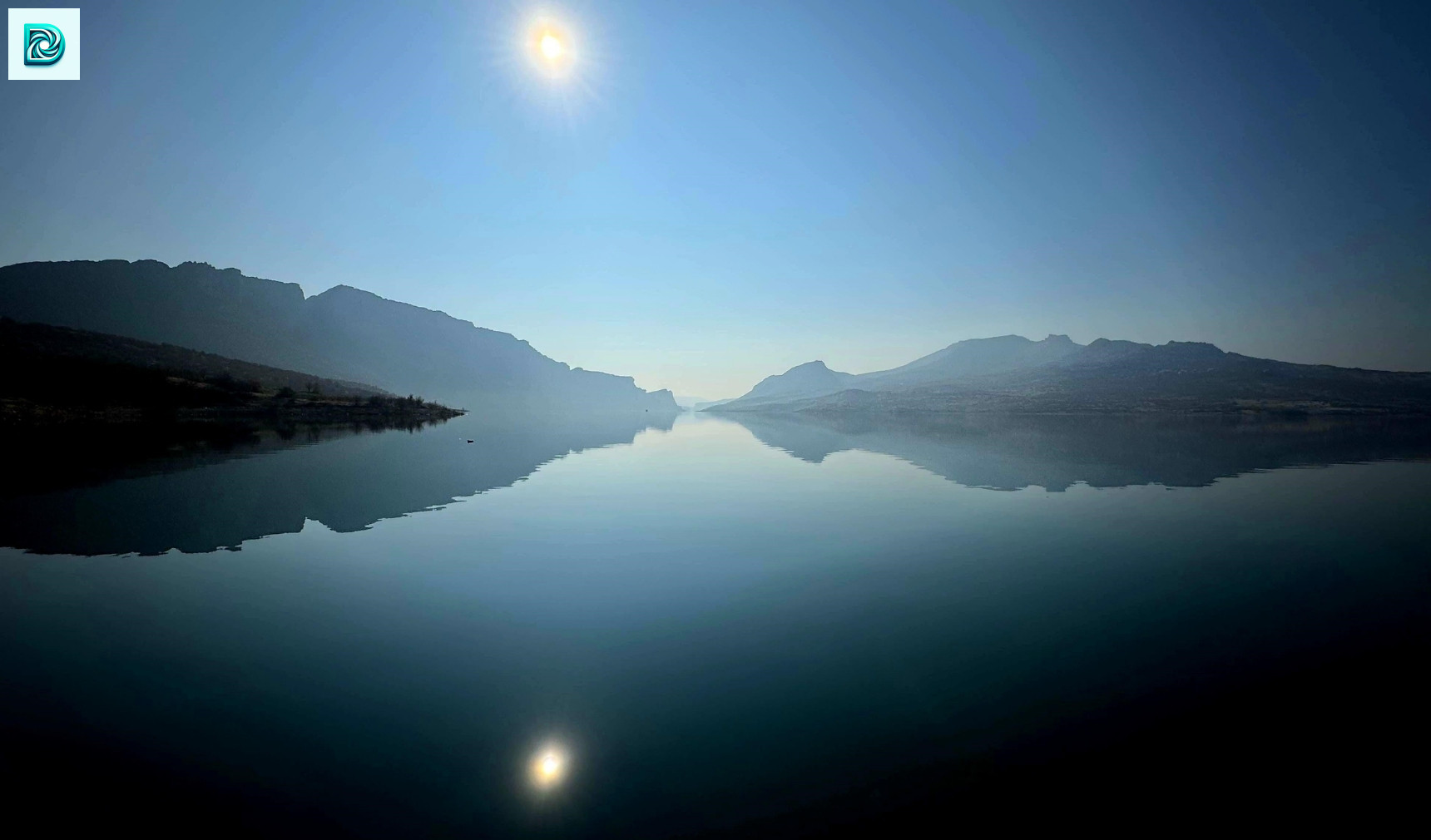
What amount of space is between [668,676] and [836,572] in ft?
Answer: 27.4

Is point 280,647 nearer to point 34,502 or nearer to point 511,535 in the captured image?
point 511,535

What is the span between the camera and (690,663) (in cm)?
1116

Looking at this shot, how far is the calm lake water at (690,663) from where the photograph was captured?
7.29m

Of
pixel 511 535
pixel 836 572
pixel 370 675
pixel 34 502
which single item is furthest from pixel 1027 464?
pixel 34 502

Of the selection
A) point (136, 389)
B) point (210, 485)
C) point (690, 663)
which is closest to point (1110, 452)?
point (690, 663)

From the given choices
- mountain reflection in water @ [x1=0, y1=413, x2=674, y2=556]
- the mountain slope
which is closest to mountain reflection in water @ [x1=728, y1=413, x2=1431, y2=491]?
mountain reflection in water @ [x1=0, y1=413, x2=674, y2=556]

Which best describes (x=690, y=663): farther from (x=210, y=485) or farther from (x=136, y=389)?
(x=136, y=389)

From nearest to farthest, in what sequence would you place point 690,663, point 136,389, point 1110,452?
1. point 690,663
2. point 1110,452
3. point 136,389

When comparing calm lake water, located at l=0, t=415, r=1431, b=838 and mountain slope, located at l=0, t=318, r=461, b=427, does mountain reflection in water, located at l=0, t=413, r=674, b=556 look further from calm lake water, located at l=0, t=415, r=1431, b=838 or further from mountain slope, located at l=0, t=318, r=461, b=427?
mountain slope, located at l=0, t=318, r=461, b=427

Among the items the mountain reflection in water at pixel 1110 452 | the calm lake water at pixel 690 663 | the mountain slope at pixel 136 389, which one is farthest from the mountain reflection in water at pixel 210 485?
the mountain reflection in water at pixel 1110 452

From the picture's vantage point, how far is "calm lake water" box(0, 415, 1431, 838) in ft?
23.9

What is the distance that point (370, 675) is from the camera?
1046 centimetres

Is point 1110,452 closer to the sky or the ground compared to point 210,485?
closer to the sky

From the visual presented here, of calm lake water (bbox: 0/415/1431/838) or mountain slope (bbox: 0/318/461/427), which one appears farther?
mountain slope (bbox: 0/318/461/427)
